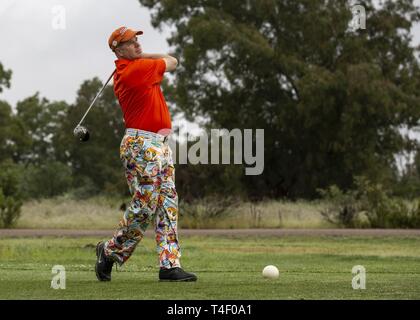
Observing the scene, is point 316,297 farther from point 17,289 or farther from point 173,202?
point 17,289

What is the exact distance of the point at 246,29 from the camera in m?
43.1

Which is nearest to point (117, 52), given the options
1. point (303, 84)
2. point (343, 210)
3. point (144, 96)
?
point (144, 96)

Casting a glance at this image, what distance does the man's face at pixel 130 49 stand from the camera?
9969 millimetres

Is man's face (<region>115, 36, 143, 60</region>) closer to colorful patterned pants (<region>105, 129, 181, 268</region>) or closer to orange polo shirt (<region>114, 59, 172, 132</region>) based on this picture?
orange polo shirt (<region>114, 59, 172, 132</region>)

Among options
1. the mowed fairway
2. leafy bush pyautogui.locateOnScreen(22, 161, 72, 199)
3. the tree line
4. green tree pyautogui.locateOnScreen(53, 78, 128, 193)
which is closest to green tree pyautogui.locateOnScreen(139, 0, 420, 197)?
the tree line

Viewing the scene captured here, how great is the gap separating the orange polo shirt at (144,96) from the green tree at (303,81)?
3131cm

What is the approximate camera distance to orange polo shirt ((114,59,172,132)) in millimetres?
9711

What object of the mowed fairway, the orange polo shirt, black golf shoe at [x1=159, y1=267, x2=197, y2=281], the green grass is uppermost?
the orange polo shirt

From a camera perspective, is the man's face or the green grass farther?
the green grass

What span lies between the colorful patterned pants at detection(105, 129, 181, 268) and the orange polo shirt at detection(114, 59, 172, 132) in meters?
0.11

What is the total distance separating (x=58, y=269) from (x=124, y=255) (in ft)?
5.97

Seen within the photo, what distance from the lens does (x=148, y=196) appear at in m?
9.72

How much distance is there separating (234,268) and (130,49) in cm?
447
